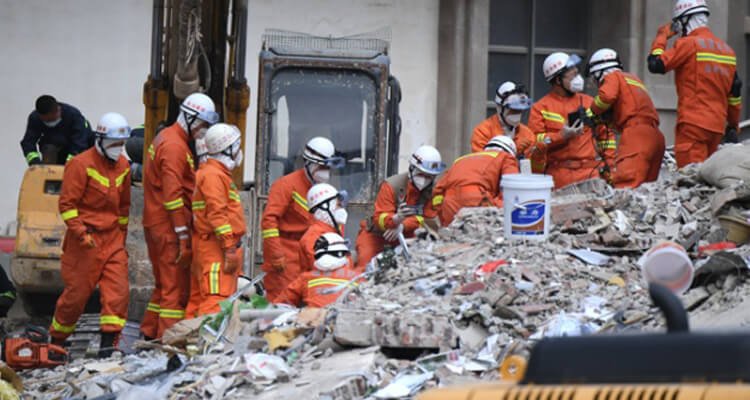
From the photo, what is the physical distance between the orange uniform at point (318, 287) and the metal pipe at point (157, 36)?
10.8 ft

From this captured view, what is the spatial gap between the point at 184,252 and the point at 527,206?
305 cm

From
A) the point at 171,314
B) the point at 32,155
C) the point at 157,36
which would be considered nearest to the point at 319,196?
the point at 171,314

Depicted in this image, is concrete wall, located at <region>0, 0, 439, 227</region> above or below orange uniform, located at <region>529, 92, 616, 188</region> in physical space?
above

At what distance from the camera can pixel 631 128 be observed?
10430 millimetres

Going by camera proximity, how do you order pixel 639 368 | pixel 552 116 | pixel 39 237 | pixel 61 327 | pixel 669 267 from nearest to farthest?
pixel 639 368 → pixel 669 267 → pixel 61 327 → pixel 552 116 → pixel 39 237

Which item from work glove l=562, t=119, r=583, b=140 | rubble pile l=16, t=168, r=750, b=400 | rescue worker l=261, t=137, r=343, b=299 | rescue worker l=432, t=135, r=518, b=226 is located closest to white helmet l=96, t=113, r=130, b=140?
rescue worker l=261, t=137, r=343, b=299

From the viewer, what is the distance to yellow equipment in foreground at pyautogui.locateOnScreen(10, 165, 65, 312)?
1153cm

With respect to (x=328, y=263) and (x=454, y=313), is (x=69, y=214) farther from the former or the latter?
(x=454, y=313)

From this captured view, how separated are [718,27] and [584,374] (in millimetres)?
15176

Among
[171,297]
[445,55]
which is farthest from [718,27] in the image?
[171,297]

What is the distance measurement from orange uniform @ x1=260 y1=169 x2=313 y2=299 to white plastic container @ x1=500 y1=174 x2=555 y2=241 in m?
2.32

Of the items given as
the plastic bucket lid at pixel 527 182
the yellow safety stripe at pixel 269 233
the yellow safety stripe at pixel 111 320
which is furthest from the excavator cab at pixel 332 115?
the plastic bucket lid at pixel 527 182

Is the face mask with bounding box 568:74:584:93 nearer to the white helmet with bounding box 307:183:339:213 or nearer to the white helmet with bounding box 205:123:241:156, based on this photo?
the white helmet with bounding box 307:183:339:213

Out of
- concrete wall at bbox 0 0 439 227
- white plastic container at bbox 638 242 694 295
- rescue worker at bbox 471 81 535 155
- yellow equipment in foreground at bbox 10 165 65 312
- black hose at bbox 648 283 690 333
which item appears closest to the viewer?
black hose at bbox 648 283 690 333
